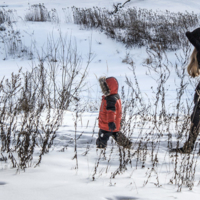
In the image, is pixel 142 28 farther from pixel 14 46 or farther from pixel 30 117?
pixel 30 117

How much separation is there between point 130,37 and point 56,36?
9.67ft

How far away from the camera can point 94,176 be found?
196 cm

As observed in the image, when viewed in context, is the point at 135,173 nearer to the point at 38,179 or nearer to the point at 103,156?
the point at 103,156

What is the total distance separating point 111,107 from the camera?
3.07m

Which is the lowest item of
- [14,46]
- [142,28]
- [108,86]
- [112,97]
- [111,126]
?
[111,126]

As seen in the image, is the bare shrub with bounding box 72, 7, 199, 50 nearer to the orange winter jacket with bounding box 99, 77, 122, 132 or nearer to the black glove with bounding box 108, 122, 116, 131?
the orange winter jacket with bounding box 99, 77, 122, 132

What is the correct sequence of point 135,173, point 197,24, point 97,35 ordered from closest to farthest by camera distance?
point 135,173, point 97,35, point 197,24

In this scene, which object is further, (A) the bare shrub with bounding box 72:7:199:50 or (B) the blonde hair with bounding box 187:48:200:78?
(A) the bare shrub with bounding box 72:7:199:50

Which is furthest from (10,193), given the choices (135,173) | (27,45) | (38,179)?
(27,45)

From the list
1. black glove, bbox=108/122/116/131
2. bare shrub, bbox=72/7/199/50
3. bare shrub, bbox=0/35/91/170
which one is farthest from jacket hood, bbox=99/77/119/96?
bare shrub, bbox=72/7/199/50

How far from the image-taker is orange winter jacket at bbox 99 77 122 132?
3.05 m

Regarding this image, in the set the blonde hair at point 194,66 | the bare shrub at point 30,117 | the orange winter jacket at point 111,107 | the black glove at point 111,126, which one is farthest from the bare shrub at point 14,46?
the blonde hair at point 194,66

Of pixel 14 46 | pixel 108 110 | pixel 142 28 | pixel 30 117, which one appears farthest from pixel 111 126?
pixel 142 28

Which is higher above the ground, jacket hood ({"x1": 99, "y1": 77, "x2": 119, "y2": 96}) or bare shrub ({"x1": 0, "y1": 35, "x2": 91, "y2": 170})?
jacket hood ({"x1": 99, "y1": 77, "x2": 119, "y2": 96})
